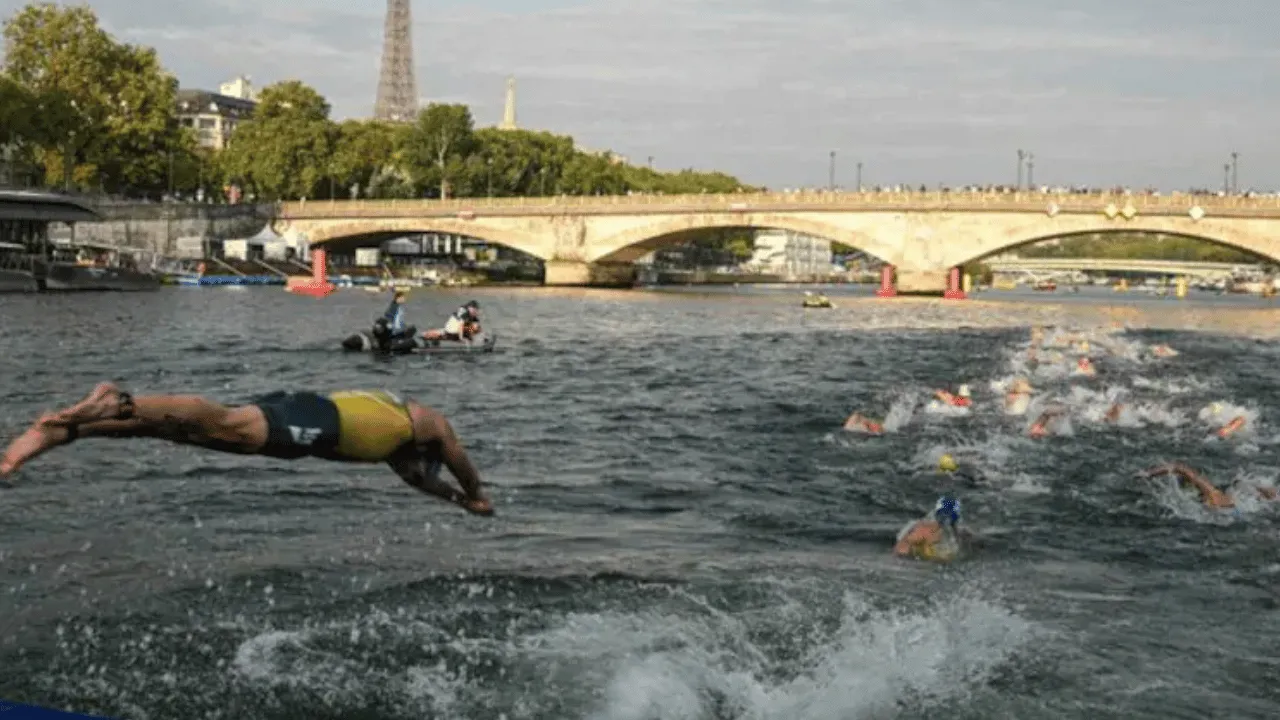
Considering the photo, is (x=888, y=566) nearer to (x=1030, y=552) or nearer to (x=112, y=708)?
(x=1030, y=552)

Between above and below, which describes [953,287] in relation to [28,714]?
Answer: above

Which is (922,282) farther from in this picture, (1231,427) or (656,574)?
(656,574)

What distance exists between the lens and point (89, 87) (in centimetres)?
11031

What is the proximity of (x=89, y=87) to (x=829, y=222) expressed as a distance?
57.8m

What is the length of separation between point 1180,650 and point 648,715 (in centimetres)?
508

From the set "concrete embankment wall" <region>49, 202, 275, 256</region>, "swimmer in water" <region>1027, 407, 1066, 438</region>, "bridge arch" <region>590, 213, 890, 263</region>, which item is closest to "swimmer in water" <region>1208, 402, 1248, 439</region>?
"swimmer in water" <region>1027, 407, 1066, 438</region>

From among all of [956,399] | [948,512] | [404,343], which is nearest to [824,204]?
[404,343]

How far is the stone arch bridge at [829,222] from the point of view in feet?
304

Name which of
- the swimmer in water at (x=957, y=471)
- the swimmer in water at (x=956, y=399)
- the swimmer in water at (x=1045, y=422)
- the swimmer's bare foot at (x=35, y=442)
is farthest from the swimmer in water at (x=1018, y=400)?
the swimmer's bare foot at (x=35, y=442)

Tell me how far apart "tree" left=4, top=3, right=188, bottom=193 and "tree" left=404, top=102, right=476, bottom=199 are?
26.8 meters

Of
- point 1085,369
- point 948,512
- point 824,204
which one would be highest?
point 824,204

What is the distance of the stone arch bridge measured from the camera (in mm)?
92688

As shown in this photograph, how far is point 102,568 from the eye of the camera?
560 inches

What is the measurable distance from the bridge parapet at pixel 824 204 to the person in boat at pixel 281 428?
3525 inches
